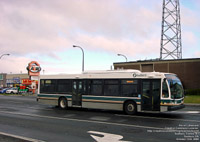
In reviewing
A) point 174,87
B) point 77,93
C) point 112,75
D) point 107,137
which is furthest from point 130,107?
point 107,137

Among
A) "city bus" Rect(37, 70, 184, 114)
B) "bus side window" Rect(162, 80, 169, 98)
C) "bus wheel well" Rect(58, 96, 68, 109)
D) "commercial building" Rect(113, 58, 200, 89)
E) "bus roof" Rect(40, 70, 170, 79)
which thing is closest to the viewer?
"bus side window" Rect(162, 80, 169, 98)

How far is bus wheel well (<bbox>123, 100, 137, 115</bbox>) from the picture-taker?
14658mm

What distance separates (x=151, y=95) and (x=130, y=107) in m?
1.64

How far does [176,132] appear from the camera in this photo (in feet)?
29.9

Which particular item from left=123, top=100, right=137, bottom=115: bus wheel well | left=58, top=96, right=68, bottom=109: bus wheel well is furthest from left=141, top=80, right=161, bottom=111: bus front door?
left=58, top=96, right=68, bottom=109: bus wheel well

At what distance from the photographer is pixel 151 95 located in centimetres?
1416

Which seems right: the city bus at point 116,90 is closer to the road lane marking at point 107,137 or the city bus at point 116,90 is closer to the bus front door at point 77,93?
the bus front door at point 77,93

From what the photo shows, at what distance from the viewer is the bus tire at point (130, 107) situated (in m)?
14.6

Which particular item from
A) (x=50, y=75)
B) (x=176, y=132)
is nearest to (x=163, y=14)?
(x=50, y=75)

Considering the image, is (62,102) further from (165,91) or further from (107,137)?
(107,137)

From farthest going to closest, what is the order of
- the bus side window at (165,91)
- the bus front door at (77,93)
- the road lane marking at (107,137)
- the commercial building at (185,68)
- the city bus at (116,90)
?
the commercial building at (185,68)
the bus front door at (77,93)
the city bus at (116,90)
the bus side window at (165,91)
the road lane marking at (107,137)

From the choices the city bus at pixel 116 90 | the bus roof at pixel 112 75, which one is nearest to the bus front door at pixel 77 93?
the city bus at pixel 116 90

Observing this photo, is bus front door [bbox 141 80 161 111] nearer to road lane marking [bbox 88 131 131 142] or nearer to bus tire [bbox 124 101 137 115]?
bus tire [bbox 124 101 137 115]

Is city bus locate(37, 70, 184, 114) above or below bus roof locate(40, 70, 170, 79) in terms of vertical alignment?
below
